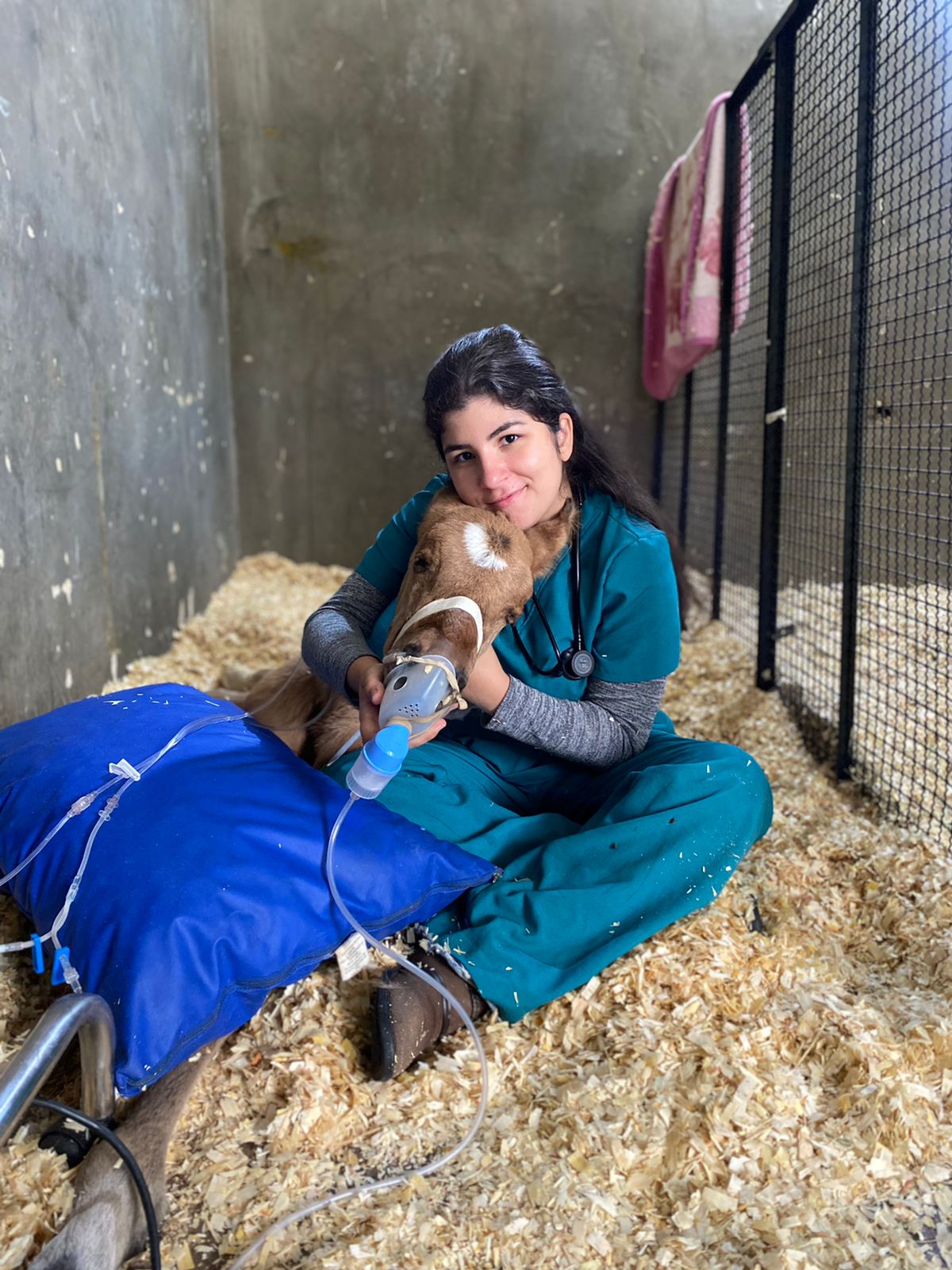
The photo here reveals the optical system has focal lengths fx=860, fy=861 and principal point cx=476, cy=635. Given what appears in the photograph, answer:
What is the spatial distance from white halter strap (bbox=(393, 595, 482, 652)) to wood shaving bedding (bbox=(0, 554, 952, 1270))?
0.59 metres

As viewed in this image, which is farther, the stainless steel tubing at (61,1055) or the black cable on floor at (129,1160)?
the black cable on floor at (129,1160)

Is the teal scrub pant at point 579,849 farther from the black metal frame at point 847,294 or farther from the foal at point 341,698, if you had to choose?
the black metal frame at point 847,294

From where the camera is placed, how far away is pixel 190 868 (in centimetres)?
121

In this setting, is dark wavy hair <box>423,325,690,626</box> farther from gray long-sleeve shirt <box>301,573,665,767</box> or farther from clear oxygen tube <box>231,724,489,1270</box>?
clear oxygen tube <box>231,724,489,1270</box>

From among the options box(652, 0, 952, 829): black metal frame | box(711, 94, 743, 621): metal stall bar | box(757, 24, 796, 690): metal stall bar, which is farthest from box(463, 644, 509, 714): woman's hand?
box(711, 94, 743, 621): metal stall bar

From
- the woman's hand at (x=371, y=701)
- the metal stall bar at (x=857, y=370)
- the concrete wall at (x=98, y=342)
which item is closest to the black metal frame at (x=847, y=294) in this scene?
the metal stall bar at (x=857, y=370)

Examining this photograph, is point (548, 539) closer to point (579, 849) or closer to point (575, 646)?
point (575, 646)

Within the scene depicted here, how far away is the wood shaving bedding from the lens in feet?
3.33

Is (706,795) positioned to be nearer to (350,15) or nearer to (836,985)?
(836,985)

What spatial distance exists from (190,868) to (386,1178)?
0.48m

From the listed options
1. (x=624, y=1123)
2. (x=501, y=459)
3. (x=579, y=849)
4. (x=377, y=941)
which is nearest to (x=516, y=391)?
(x=501, y=459)

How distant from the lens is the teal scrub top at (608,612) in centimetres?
160

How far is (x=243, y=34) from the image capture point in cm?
455

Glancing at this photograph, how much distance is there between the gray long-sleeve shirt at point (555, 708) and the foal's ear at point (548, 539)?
9.0 inches
